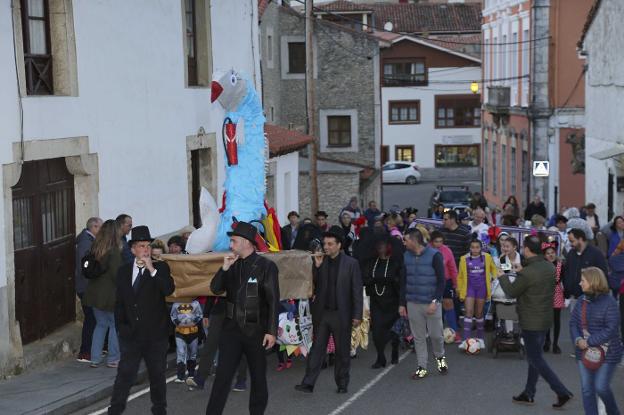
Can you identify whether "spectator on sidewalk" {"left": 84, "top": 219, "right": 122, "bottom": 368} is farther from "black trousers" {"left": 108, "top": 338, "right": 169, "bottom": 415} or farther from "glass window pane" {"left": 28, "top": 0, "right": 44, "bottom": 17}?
"glass window pane" {"left": 28, "top": 0, "right": 44, "bottom": 17}

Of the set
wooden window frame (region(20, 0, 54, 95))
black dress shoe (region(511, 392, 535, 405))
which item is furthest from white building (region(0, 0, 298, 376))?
black dress shoe (region(511, 392, 535, 405))

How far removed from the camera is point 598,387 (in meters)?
10.0

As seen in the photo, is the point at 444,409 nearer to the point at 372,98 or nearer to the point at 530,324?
the point at 530,324

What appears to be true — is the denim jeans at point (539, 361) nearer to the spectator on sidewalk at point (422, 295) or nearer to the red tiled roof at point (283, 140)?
the spectator on sidewalk at point (422, 295)

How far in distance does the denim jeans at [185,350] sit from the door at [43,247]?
2.06 m

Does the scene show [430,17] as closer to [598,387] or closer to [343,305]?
[343,305]

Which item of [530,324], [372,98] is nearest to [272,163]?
[530,324]

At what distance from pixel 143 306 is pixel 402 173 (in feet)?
187

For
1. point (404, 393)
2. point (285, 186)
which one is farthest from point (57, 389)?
point (285, 186)

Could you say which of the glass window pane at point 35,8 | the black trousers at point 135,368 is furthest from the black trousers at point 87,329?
the glass window pane at point 35,8

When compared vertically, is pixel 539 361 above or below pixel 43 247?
below

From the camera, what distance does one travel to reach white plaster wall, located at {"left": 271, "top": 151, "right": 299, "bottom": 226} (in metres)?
26.5

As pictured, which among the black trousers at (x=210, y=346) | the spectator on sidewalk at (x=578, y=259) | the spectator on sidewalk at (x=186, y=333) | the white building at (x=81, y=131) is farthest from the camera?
the spectator on sidewalk at (x=578, y=259)

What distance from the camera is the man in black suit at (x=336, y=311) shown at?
1223cm
